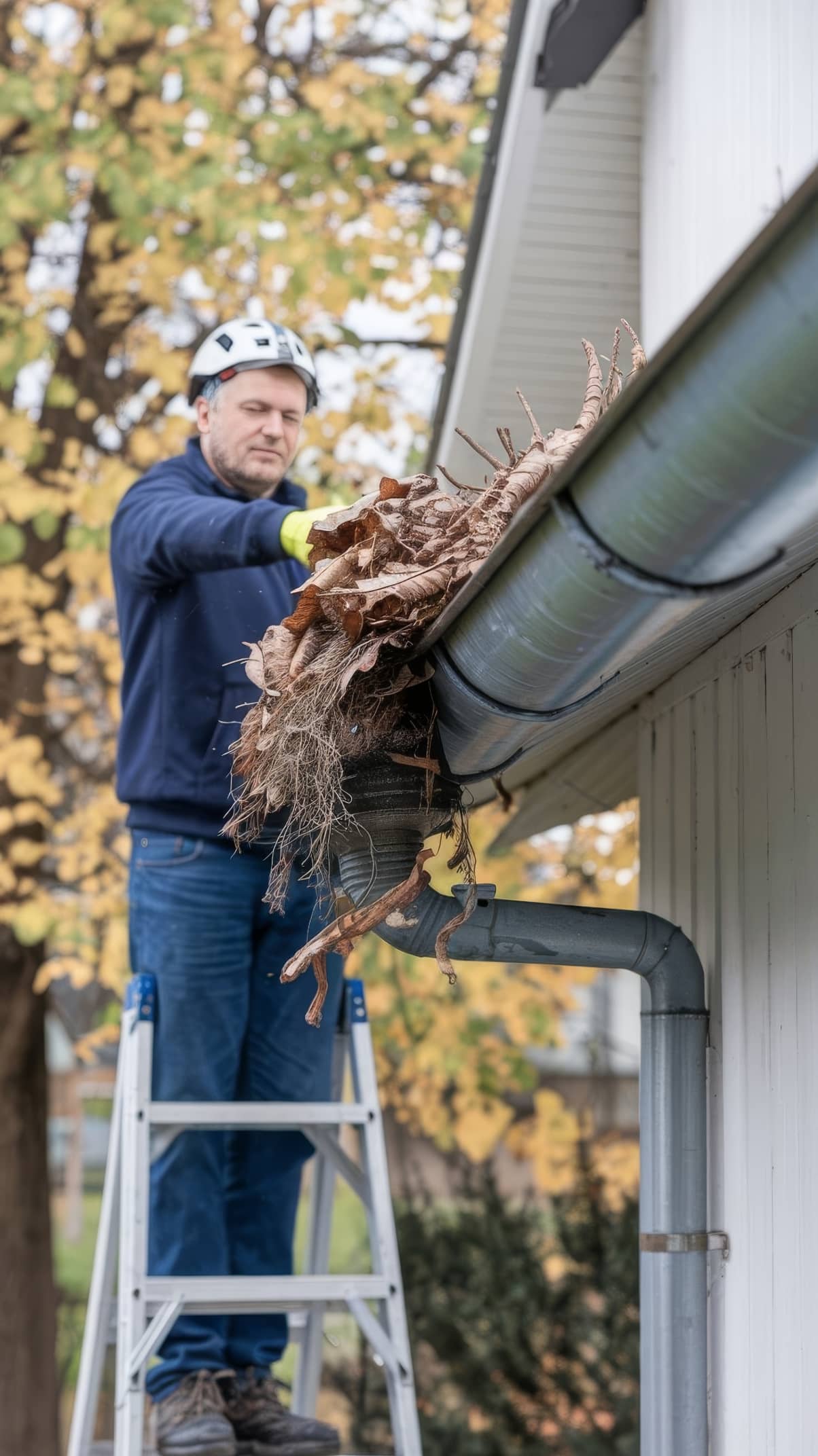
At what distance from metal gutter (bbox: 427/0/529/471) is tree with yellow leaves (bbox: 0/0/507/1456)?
1.52 metres

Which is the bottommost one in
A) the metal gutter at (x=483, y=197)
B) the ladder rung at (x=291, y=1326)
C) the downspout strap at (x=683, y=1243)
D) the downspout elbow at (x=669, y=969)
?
the ladder rung at (x=291, y=1326)

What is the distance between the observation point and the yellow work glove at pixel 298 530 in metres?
2.76

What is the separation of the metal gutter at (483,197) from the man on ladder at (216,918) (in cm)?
124

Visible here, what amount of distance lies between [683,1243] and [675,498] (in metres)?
1.93

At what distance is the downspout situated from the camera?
2979mm

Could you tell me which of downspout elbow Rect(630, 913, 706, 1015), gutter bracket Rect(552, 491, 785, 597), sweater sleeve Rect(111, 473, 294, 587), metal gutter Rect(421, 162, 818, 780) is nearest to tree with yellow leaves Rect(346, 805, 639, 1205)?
sweater sleeve Rect(111, 473, 294, 587)

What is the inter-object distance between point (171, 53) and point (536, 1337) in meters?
6.78

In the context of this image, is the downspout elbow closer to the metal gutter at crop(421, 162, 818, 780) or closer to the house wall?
the house wall

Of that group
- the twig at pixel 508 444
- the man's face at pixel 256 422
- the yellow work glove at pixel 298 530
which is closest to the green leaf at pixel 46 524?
the man's face at pixel 256 422

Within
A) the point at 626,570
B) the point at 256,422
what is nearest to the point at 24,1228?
the point at 256,422

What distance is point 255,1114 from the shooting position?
12.1 feet

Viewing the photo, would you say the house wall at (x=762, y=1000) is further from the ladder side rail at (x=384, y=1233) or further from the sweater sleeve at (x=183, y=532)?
the sweater sleeve at (x=183, y=532)

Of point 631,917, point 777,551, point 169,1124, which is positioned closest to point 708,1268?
point 631,917

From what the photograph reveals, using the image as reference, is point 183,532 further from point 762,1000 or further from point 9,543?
point 9,543
